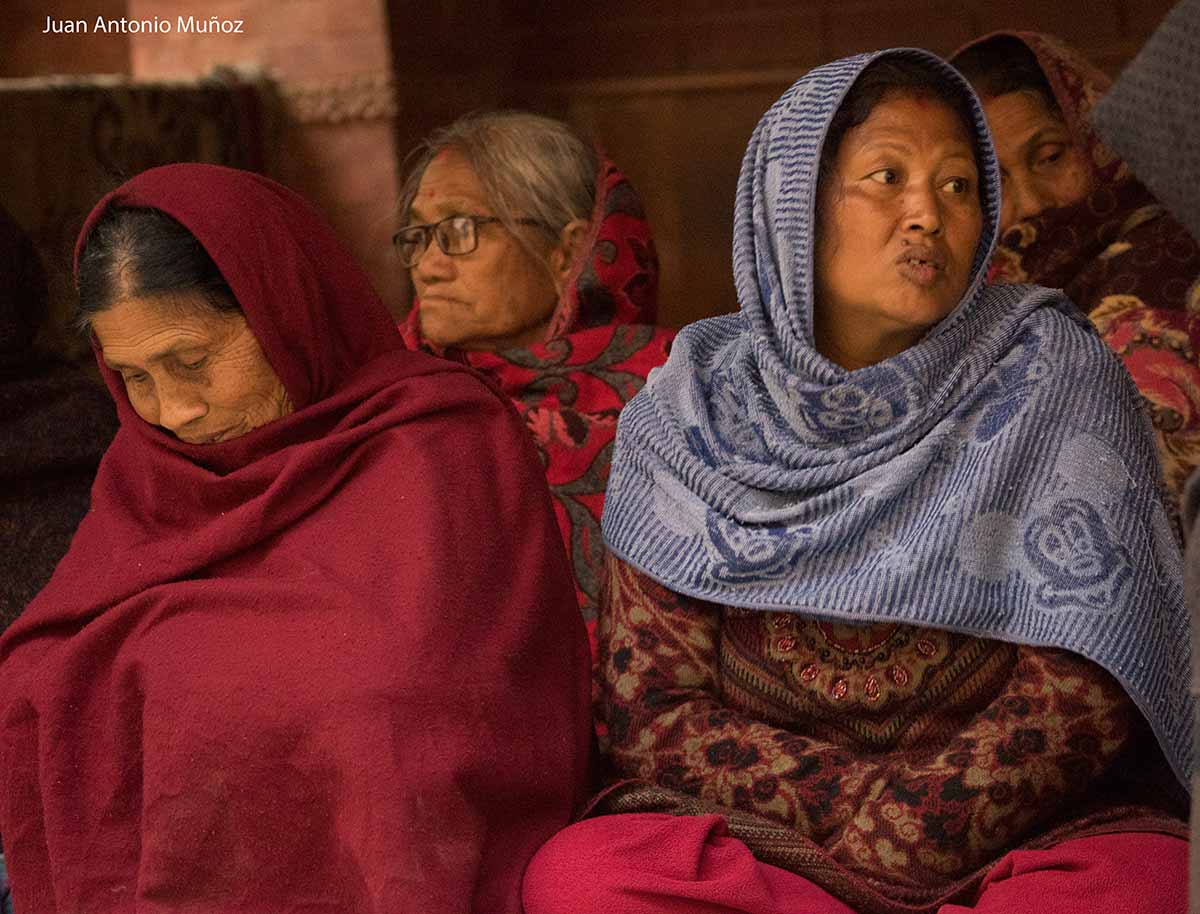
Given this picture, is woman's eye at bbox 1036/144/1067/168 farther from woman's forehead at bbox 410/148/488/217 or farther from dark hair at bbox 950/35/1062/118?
woman's forehead at bbox 410/148/488/217

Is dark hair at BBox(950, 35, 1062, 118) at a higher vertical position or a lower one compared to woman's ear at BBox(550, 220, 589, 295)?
higher

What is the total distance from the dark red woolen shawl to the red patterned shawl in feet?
2.03

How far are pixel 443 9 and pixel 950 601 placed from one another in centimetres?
293

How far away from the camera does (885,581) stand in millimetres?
1982

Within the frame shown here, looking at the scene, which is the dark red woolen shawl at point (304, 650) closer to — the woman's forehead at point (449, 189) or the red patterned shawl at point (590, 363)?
the red patterned shawl at point (590, 363)

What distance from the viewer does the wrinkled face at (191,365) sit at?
213cm

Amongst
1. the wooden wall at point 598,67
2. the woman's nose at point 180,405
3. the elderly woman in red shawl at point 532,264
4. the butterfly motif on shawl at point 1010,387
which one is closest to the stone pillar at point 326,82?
the wooden wall at point 598,67

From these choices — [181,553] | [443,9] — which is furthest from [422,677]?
[443,9]

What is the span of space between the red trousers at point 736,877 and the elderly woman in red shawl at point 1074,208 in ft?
4.01

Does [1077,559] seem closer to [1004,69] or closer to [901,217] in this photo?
[901,217]

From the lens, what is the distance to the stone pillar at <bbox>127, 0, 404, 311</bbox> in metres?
4.16

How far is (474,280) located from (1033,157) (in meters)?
1.19

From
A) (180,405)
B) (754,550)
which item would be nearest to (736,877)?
(754,550)

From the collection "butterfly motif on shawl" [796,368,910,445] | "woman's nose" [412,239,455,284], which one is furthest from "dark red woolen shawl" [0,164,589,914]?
"woman's nose" [412,239,455,284]
